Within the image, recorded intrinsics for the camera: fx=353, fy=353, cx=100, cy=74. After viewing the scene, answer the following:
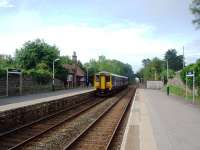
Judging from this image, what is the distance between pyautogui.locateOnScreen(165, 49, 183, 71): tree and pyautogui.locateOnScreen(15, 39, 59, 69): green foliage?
92.8 metres

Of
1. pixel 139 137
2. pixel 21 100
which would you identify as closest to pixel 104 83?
pixel 21 100

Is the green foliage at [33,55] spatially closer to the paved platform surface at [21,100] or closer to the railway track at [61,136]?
the paved platform surface at [21,100]

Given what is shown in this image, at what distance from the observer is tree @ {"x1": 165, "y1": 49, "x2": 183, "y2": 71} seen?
142m

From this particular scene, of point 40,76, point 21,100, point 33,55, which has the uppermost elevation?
point 33,55

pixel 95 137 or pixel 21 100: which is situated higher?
pixel 21 100

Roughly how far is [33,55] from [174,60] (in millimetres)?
98147

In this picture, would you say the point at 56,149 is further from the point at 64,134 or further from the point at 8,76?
the point at 8,76

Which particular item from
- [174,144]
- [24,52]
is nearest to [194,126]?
[174,144]

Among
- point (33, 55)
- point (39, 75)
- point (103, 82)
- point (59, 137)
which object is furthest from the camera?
point (33, 55)

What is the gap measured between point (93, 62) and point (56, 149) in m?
126

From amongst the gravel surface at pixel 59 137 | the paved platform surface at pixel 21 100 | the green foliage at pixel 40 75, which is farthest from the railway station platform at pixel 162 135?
the green foliage at pixel 40 75

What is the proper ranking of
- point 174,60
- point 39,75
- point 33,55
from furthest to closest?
point 174,60 → point 33,55 → point 39,75

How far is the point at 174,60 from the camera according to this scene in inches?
5689

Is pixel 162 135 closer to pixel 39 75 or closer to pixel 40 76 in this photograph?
pixel 39 75
